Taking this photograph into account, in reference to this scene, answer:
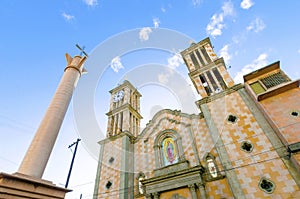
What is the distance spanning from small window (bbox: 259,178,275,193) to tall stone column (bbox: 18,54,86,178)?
35.4ft

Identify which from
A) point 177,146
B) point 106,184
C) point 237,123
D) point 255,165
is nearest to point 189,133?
point 177,146

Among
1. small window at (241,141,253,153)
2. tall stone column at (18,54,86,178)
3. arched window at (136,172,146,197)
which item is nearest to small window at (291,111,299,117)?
small window at (241,141,253,153)

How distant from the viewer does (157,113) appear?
17.5m

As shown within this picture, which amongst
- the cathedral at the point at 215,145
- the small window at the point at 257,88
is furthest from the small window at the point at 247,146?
the small window at the point at 257,88

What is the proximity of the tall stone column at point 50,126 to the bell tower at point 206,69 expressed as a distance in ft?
35.1

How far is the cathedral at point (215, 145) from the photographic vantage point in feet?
30.9

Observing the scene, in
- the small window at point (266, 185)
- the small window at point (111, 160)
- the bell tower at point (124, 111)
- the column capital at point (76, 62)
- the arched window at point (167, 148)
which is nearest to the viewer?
the small window at point (266, 185)

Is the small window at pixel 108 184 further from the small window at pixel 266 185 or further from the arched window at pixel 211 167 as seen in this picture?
the small window at pixel 266 185

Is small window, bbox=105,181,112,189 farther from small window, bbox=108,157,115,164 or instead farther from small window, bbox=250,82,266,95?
small window, bbox=250,82,266,95

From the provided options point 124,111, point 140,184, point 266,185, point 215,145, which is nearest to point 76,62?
point 124,111

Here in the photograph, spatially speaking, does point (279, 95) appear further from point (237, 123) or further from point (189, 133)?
point (189, 133)

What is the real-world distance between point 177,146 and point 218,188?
4484 mm

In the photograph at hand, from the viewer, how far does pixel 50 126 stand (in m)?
8.08

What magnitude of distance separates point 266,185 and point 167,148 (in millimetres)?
7558
